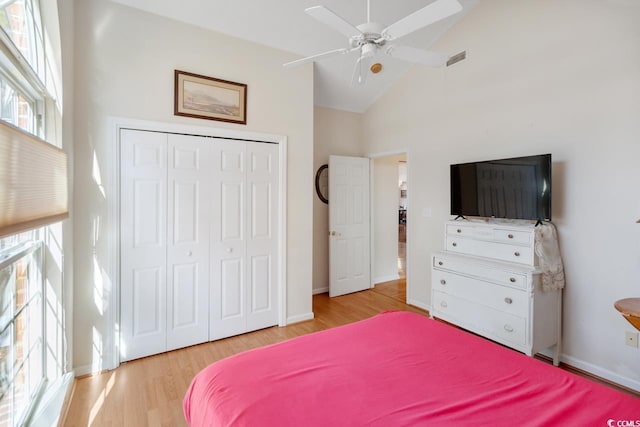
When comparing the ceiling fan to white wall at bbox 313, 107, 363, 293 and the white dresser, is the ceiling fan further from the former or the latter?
white wall at bbox 313, 107, 363, 293

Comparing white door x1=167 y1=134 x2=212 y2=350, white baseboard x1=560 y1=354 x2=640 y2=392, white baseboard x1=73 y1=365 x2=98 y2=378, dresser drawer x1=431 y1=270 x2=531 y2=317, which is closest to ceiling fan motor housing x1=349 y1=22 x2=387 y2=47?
white door x1=167 y1=134 x2=212 y2=350

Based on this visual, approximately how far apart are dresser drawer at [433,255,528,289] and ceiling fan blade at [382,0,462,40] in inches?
81.6

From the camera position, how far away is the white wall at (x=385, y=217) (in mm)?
4945

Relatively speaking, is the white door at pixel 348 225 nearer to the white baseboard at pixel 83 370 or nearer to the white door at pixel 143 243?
the white door at pixel 143 243

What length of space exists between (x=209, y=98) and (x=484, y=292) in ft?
10.2

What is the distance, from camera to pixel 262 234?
3.25 metres

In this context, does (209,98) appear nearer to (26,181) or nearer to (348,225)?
(26,181)

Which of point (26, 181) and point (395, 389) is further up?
point (26, 181)

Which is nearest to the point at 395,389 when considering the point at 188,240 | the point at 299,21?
the point at 188,240

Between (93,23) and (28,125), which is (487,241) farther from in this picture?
(93,23)

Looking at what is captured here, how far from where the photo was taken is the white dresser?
247 cm

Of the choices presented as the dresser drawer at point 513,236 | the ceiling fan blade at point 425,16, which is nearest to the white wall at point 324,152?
the dresser drawer at point 513,236

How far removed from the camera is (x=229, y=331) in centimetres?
308

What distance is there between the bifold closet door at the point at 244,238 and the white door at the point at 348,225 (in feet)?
4.04
